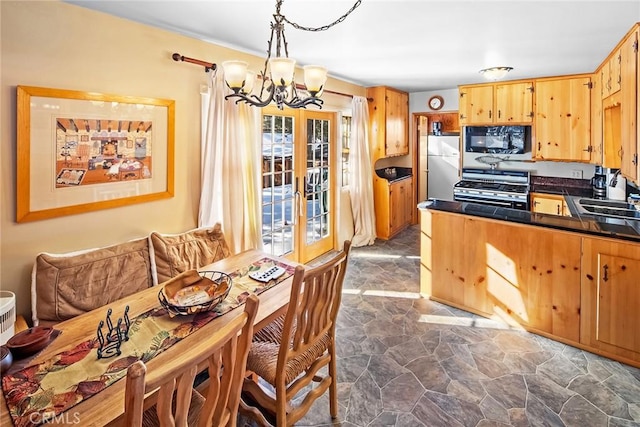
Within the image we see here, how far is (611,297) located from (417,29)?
8.14ft

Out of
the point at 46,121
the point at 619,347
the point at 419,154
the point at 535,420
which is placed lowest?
the point at 535,420

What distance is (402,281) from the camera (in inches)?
161

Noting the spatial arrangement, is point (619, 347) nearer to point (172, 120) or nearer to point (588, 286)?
point (588, 286)

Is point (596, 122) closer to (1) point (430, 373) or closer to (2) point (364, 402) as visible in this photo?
(1) point (430, 373)

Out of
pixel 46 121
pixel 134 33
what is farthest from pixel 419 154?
pixel 46 121

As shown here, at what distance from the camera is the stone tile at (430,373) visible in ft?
7.64

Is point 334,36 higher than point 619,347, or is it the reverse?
point 334,36

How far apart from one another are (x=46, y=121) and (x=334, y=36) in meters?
2.18

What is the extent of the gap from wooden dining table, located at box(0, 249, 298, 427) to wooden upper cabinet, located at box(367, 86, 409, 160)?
3.57m

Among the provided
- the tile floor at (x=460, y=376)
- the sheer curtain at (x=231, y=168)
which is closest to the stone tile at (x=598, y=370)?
the tile floor at (x=460, y=376)

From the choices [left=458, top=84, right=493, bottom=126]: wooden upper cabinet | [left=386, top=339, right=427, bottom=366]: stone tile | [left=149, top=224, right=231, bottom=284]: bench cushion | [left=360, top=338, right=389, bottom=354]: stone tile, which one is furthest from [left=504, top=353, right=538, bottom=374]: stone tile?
[left=458, top=84, right=493, bottom=126]: wooden upper cabinet

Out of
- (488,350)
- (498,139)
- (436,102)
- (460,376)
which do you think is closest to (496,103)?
(498,139)

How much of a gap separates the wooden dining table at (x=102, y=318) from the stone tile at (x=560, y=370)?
6.28ft
